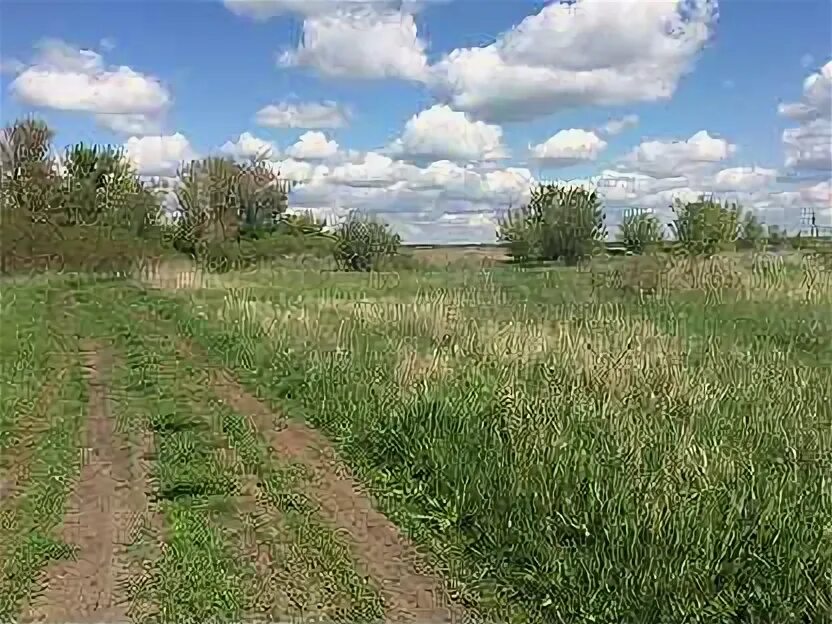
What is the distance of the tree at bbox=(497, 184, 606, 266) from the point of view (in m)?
59.2

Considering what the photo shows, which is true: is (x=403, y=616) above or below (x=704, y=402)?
below

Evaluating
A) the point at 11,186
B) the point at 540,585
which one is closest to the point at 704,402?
the point at 540,585

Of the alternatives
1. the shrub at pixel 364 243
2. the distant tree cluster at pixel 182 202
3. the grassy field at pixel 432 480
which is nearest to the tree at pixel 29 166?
the distant tree cluster at pixel 182 202

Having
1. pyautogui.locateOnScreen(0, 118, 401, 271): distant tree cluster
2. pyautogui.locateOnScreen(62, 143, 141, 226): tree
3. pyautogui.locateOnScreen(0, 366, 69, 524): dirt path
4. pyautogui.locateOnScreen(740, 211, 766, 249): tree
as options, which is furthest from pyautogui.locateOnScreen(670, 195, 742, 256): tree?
pyautogui.locateOnScreen(0, 366, 69, 524): dirt path

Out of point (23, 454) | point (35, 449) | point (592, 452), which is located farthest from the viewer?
point (35, 449)

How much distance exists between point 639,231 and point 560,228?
508 centimetres

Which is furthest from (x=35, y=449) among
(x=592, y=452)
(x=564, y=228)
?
(x=564, y=228)

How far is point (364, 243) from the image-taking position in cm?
5197

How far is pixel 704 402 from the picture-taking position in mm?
7371

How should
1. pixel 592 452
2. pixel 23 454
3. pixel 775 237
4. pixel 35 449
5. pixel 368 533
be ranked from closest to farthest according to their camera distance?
pixel 368 533 → pixel 592 452 → pixel 23 454 → pixel 35 449 → pixel 775 237

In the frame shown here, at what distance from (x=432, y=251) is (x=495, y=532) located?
54.7 metres

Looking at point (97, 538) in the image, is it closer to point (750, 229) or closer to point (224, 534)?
point (224, 534)

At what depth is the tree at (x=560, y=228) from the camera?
5916cm

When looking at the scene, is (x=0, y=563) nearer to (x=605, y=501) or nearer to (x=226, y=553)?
(x=226, y=553)
